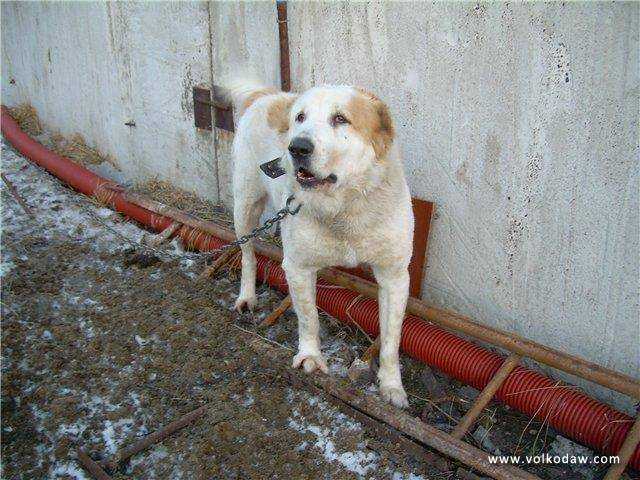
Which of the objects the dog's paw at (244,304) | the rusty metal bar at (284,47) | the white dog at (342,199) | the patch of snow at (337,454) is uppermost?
the rusty metal bar at (284,47)

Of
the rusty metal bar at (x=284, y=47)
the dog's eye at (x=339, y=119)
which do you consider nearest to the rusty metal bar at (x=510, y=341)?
the dog's eye at (x=339, y=119)

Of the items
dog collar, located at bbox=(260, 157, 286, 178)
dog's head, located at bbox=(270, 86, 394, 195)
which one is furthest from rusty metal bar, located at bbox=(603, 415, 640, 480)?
dog collar, located at bbox=(260, 157, 286, 178)

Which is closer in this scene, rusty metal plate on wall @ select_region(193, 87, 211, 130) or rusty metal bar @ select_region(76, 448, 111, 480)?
rusty metal bar @ select_region(76, 448, 111, 480)

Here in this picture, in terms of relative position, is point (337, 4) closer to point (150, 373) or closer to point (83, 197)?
point (150, 373)

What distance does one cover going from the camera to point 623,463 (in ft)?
7.57

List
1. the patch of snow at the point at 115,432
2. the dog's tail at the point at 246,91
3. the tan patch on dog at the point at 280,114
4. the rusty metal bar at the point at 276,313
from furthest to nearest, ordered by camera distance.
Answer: the dog's tail at the point at 246,91, the rusty metal bar at the point at 276,313, the tan patch on dog at the point at 280,114, the patch of snow at the point at 115,432

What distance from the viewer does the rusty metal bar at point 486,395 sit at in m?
2.58

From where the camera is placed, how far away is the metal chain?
289cm

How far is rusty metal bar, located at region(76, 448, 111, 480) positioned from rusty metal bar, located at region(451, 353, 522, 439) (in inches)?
64.4

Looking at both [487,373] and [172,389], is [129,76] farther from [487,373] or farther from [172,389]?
[487,373]

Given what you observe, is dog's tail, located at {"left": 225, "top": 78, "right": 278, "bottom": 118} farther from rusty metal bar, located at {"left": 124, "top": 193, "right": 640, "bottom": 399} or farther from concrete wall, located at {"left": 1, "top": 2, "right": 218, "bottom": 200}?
rusty metal bar, located at {"left": 124, "top": 193, "right": 640, "bottom": 399}

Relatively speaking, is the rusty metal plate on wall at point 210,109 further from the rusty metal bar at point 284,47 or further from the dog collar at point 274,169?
the dog collar at point 274,169

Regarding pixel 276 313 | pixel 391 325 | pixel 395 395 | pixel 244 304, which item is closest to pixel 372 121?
pixel 391 325

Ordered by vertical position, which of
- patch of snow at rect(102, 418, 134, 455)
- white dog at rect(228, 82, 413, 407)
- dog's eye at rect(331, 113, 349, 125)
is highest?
dog's eye at rect(331, 113, 349, 125)
